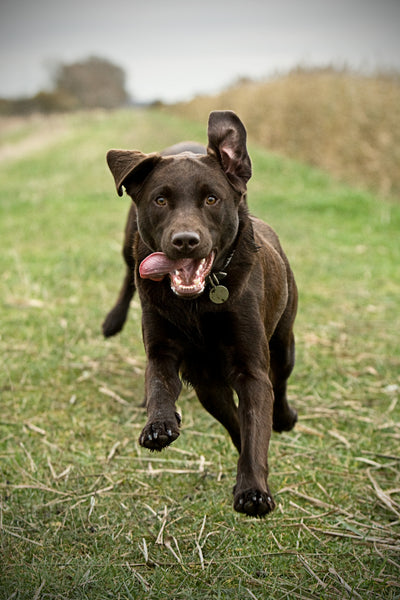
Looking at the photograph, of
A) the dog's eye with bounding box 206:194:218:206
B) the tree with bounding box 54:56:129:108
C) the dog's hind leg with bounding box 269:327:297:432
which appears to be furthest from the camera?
the tree with bounding box 54:56:129:108

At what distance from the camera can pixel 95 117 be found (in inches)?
1943

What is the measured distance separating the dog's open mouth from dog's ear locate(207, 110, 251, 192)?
486 mm

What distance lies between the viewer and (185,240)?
3012 mm

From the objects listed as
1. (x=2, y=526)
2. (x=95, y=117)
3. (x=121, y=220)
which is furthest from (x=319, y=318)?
(x=95, y=117)

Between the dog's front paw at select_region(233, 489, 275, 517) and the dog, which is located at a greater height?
the dog

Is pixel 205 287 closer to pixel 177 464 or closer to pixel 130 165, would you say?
pixel 130 165

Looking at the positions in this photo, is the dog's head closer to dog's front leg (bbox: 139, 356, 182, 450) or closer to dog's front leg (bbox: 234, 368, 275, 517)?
dog's front leg (bbox: 139, 356, 182, 450)

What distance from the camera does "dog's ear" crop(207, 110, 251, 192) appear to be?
345 centimetres

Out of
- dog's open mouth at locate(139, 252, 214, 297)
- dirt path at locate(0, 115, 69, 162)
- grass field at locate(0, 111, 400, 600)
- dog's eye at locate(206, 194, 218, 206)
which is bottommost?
dirt path at locate(0, 115, 69, 162)

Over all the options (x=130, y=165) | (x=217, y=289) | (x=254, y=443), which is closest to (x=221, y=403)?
(x=254, y=443)

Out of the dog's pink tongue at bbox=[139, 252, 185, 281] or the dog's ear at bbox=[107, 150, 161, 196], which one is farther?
the dog's ear at bbox=[107, 150, 161, 196]

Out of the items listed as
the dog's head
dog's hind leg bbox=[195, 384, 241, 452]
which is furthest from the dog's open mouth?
dog's hind leg bbox=[195, 384, 241, 452]

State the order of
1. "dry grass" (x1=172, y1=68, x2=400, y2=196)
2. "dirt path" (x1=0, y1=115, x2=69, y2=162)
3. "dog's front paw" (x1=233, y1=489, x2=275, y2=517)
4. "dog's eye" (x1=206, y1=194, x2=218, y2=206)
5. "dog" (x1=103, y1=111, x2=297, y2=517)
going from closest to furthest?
"dog's front paw" (x1=233, y1=489, x2=275, y2=517) < "dog" (x1=103, y1=111, x2=297, y2=517) < "dog's eye" (x1=206, y1=194, x2=218, y2=206) < "dry grass" (x1=172, y1=68, x2=400, y2=196) < "dirt path" (x1=0, y1=115, x2=69, y2=162)

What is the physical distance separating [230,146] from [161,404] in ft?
4.16
